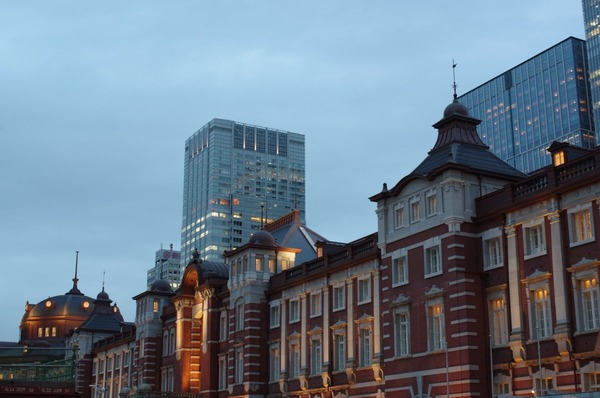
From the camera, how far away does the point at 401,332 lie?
163 ft

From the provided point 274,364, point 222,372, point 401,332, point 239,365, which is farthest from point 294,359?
point 401,332

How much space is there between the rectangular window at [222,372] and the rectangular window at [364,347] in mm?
18684

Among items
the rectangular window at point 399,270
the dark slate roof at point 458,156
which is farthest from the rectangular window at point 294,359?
the dark slate roof at point 458,156

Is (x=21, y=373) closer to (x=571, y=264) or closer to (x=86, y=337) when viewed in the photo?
(x=571, y=264)

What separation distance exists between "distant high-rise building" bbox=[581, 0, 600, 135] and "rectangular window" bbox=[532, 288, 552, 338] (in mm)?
139934

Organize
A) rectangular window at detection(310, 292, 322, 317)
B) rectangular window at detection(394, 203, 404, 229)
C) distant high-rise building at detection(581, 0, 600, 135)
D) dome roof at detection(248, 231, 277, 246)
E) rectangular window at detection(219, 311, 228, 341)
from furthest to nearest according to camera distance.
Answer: distant high-rise building at detection(581, 0, 600, 135) < rectangular window at detection(219, 311, 228, 341) < dome roof at detection(248, 231, 277, 246) < rectangular window at detection(310, 292, 322, 317) < rectangular window at detection(394, 203, 404, 229)

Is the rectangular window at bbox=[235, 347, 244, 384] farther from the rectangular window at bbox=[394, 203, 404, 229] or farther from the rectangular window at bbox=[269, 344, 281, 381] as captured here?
the rectangular window at bbox=[394, 203, 404, 229]

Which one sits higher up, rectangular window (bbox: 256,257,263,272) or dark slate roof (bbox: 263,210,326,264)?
dark slate roof (bbox: 263,210,326,264)

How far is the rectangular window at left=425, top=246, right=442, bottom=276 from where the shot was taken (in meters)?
47.6

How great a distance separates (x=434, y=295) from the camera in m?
47.0

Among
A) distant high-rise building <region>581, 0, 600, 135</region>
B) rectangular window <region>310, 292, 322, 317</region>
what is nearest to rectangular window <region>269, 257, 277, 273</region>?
rectangular window <region>310, 292, 322, 317</region>

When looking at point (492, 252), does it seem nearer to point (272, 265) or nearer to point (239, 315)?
point (272, 265)

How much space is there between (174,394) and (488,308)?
116ft

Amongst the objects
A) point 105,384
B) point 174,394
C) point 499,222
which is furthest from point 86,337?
point 499,222
